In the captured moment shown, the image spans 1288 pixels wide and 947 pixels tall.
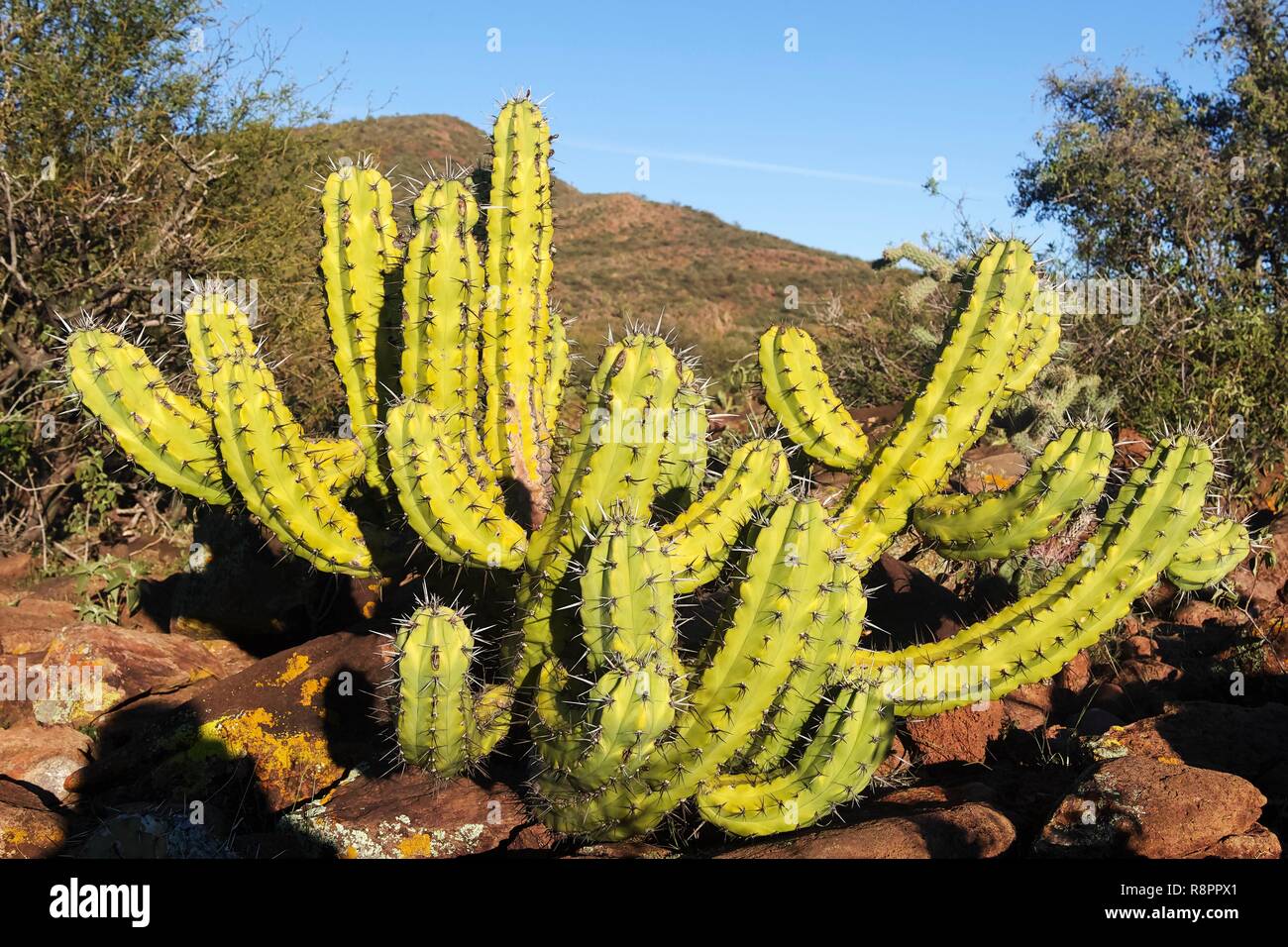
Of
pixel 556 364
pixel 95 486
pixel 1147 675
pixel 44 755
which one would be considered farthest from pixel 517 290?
pixel 95 486

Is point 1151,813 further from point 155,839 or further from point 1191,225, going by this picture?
point 1191,225

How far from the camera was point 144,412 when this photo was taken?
4816 mm

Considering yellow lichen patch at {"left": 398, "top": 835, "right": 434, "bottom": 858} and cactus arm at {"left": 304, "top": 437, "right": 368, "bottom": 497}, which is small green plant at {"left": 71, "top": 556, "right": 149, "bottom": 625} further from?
yellow lichen patch at {"left": 398, "top": 835, "right": 434, "bottom": 858}

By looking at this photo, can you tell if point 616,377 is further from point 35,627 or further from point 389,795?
point 35,627

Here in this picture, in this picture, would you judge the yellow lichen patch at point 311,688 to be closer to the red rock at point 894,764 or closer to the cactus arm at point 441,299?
the cactus arm at point 441,299

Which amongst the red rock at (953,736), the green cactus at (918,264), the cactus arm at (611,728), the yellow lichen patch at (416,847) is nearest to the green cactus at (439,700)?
the yellow lichen patch at (416,847)

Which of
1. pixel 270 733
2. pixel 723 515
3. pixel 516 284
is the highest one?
pixel 516 284

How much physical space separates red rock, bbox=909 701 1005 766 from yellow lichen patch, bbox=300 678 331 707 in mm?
2920

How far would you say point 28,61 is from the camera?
9445 millimetres

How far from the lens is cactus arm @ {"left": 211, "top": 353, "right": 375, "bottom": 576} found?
183 inches

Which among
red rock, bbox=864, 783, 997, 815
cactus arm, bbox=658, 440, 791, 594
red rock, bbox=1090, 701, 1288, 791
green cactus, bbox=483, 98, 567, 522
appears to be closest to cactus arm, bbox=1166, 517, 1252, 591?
red rock, bbox=1090, 701, 1288, 791

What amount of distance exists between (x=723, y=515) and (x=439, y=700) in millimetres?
1304

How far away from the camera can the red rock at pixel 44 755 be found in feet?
16.9
